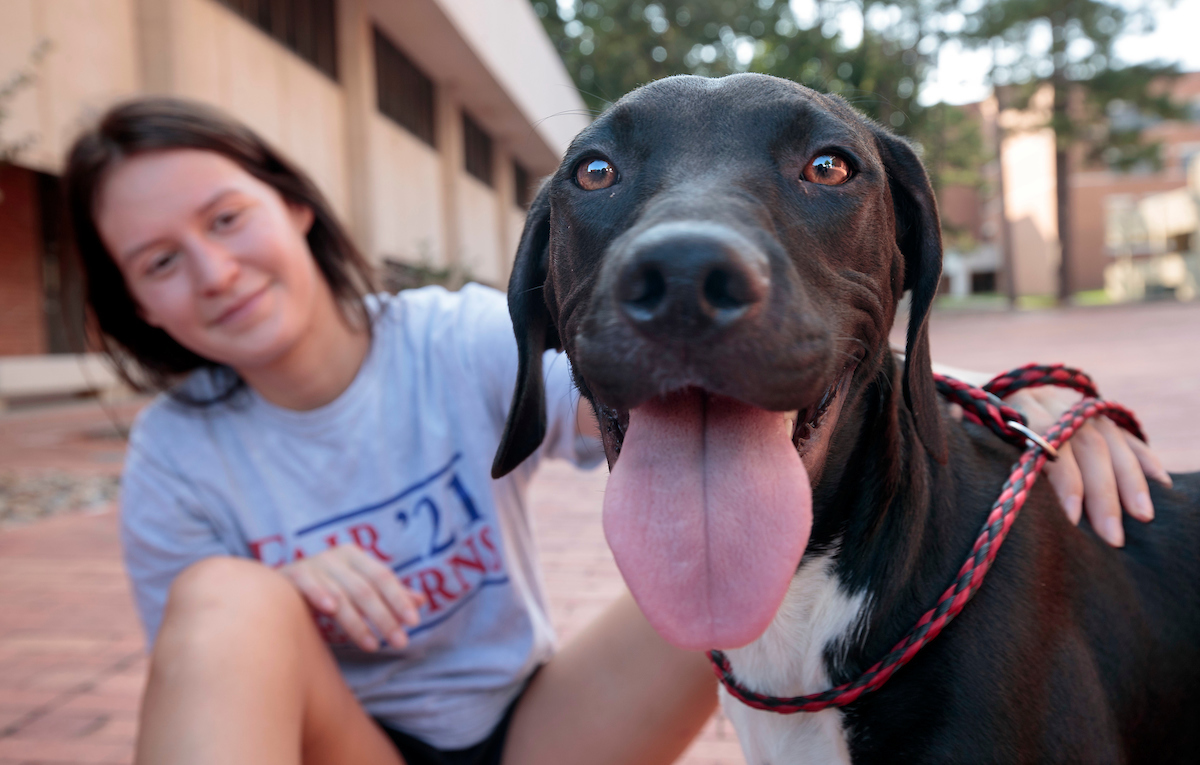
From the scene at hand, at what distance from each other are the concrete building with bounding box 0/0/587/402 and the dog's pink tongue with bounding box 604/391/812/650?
2.16 m

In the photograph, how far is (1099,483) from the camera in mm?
1755

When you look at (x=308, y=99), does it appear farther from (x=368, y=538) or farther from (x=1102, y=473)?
(x=1102, y=473)

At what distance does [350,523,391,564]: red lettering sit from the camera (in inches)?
90.2

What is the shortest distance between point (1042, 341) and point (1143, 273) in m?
27.3

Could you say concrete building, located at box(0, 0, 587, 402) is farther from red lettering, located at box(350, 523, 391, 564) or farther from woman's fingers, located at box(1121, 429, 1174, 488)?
woman's fingers, located at box(1121, 429, 1174, 488)

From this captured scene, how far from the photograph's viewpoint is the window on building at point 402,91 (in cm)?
1745

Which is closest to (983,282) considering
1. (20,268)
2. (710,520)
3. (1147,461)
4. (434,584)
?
(20,268)

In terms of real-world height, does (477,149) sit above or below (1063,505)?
above

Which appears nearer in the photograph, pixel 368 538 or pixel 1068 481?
pixel 1068 481

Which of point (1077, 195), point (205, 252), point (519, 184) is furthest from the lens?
point (1077, 195)

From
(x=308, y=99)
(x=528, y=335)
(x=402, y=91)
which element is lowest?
(x=528, y=335)

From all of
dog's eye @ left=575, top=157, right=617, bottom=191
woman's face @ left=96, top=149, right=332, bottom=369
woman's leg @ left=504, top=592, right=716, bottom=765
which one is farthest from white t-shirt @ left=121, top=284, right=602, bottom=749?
dog's eye @ left=575, top=157, right=617, bottom=191

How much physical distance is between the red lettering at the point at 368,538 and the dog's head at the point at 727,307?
74cm

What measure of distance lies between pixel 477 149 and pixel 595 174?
24.7m
